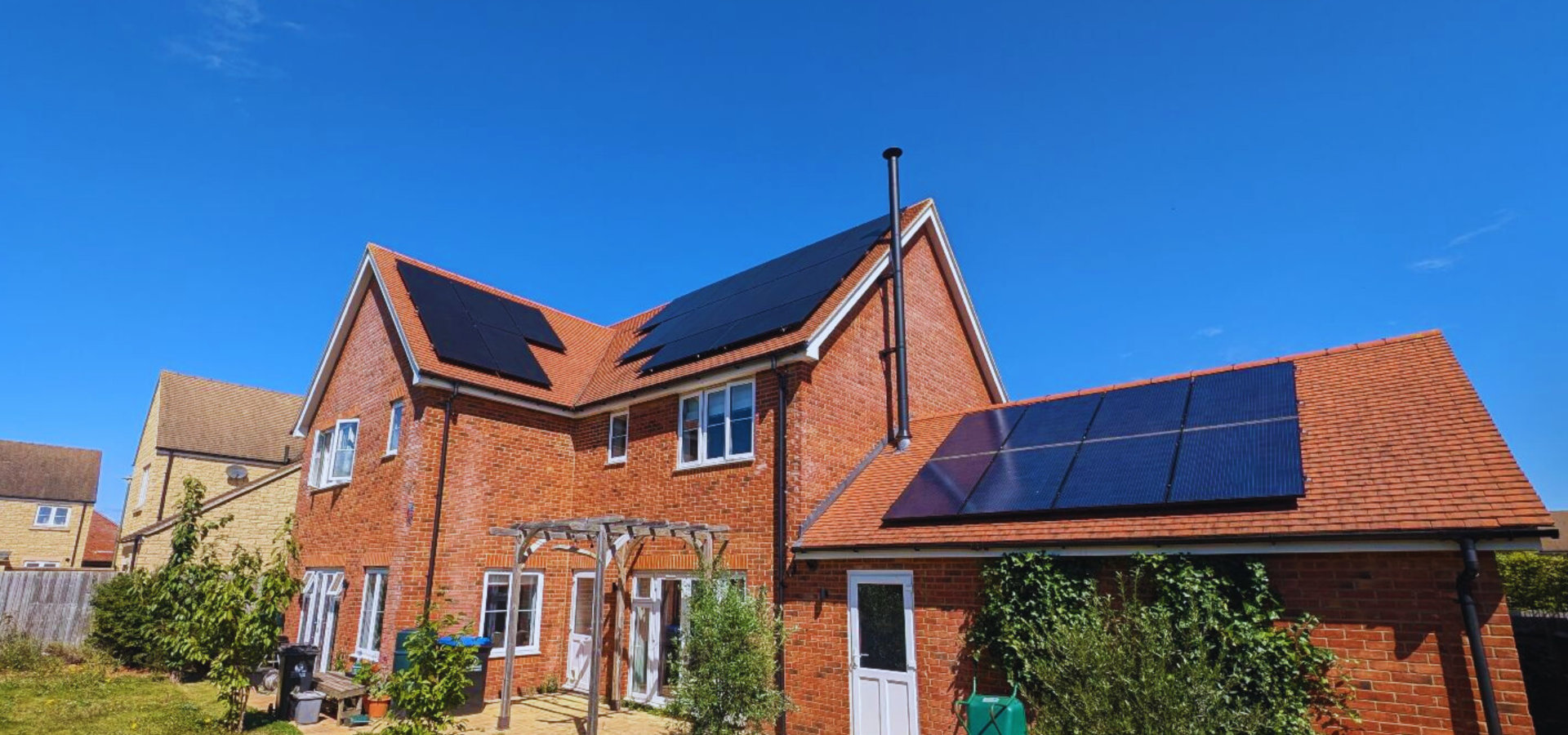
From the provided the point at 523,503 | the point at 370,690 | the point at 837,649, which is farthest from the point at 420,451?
the point at 837,649

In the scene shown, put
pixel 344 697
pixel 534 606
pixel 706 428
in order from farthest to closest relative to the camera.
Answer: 1. pixel 534 606
2. pixel 706 428
3. pixel 344 697

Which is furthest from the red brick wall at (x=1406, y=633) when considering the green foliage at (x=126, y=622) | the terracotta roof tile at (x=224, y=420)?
the terracotta roof tile at (x=224, y=420)

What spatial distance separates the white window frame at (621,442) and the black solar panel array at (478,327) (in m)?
1.96

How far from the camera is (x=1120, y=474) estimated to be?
33.3 ft

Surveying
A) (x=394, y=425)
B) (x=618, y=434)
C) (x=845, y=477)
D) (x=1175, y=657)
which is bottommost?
(x=1175, y=657)

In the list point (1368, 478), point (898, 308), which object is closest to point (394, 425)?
point (898, 308)

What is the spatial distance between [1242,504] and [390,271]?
58.1 feet

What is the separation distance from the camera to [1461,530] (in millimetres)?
7219

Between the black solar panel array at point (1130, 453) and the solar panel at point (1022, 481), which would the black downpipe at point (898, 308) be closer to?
the black solar panel array at point (1130, 453)

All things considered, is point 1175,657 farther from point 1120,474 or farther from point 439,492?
point 439,492

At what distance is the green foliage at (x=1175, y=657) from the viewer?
7141 millimetres

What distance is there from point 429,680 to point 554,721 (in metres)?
4.42

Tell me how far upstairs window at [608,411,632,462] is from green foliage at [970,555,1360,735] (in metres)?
9.41

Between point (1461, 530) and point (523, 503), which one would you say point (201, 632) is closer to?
point (523, 503)
